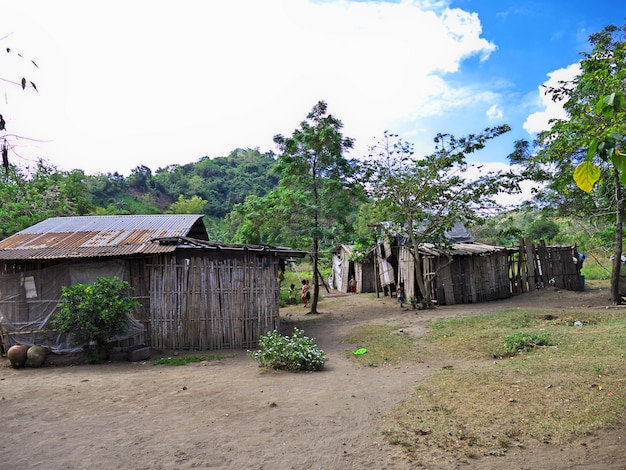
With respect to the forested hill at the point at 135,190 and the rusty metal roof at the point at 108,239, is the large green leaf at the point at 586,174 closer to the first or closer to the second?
the rusty metal roof at the point at 108,239

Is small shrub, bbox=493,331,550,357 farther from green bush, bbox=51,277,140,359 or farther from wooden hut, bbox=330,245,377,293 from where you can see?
wooden hut, bbox=330,245,377,293

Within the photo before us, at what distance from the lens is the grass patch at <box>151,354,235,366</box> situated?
8117 mm

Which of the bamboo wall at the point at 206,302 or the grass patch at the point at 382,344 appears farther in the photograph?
the bamboo wall at the point at 206,302

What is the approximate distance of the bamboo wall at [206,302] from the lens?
30.2 ft

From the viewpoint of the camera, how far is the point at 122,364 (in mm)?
8133

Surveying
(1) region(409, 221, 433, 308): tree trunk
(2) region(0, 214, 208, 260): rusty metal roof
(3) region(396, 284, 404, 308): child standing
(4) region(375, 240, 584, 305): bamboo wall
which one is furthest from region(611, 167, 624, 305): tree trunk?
(2) region(0, 214, 208, 260): rusty metal roof

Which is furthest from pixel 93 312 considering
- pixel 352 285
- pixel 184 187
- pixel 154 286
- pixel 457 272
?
pixel 184 187

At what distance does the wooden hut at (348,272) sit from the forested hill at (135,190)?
7669mm

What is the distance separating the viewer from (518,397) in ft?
15.2

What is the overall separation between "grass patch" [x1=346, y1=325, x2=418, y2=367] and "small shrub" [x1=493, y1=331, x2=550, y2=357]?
161cm

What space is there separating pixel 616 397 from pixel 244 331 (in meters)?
7.26

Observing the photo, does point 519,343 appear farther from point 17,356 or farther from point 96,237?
point 96,237

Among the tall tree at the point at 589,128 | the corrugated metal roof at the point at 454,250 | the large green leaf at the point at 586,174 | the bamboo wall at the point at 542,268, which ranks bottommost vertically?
the bamboo wall at the point at 542,268

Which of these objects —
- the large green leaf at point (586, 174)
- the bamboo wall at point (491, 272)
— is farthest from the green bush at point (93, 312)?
the bamboo wall at point (491, 272)
